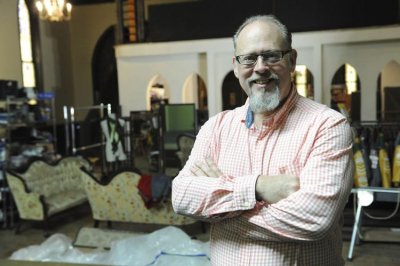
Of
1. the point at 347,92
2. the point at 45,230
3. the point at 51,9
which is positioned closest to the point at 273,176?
the point at 45,230

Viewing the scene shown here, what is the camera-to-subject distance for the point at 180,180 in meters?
1.41

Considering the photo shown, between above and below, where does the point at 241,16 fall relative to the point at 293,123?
above

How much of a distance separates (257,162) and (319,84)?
6872mm

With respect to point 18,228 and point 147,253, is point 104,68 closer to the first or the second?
point 18,228

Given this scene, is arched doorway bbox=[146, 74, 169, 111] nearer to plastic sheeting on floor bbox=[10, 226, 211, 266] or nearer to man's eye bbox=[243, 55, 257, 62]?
plastic sheeting on floor bbox=[10, 226, 211, 266]

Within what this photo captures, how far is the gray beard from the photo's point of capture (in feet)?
4.31

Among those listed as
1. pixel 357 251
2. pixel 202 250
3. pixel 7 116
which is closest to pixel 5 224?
pixel 7 116

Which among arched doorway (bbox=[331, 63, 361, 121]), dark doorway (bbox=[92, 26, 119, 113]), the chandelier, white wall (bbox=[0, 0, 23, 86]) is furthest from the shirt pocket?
dark doorway (bbox=[92, 26, 119, 113])

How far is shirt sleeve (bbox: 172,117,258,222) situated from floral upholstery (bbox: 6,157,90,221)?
13.7 feet

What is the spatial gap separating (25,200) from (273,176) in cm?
465

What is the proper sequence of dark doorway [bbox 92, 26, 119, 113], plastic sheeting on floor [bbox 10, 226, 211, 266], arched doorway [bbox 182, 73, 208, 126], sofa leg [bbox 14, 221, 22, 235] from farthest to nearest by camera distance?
1. arched doorway [bbox 182, 73, 208, 126]
2. dark doorway [bbox 92, 26, 119, 113]
3. sofa leg [bbox 14, 221, 22, 235]
4. plastic sheeting on floor [bbox 10, 226, 211, 266]

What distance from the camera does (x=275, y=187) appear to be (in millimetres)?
1235

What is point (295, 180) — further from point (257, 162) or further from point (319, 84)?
point (319, 84)

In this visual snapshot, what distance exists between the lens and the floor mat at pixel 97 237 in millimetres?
4653
